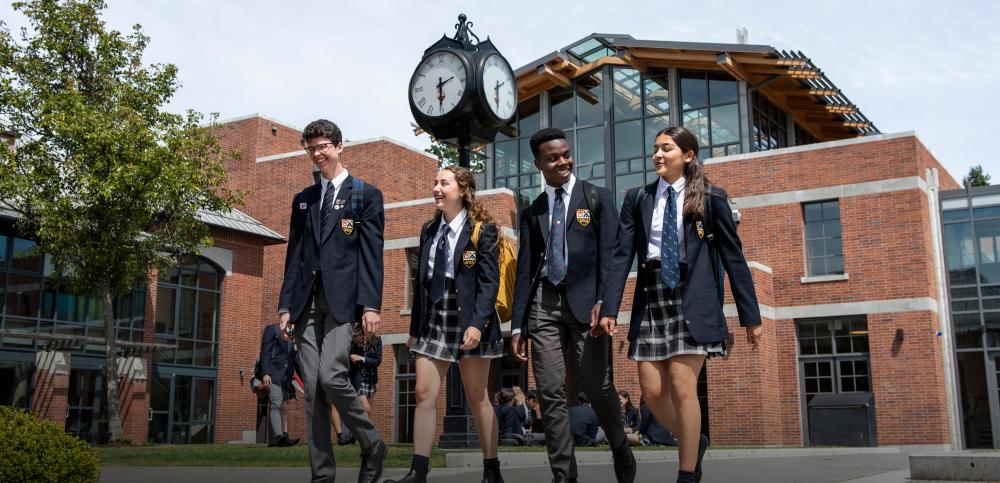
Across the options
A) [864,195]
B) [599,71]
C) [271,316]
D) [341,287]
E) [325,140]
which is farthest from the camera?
[271,316]

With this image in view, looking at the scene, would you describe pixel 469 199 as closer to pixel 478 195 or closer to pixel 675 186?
pixel 675 186

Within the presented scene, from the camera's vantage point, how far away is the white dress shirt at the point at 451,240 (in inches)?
249

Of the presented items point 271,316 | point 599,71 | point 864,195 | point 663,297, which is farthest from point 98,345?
point 663,297

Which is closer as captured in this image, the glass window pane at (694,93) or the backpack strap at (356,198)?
the backpack strap at (356,198)

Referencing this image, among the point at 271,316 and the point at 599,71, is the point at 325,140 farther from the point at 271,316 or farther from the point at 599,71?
the point at 271,316

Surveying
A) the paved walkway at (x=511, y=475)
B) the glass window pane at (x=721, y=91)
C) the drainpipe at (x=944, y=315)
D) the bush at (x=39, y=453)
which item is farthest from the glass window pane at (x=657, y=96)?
the bush at (x=39, y=453)

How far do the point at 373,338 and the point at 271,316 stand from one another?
Answer: 24445 millimetres

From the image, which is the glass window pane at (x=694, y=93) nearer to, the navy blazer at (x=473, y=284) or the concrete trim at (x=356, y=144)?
the concrete trim at (x=356, y=144)

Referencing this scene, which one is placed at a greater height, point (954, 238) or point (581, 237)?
point (954, 238)

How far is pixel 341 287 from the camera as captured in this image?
5.84 metres

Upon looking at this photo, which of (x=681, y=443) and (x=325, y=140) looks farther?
(x=325, y=140)

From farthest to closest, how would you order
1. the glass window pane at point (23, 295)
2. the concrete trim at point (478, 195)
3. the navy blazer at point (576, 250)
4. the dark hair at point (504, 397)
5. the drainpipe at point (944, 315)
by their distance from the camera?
the concrete trim at point (478, 195)
the glass window pane at point (23, 295)
the drainpipe at point (944, 315)
the dark hair at point (504, 397)
the navy blazer at point (576, 250)

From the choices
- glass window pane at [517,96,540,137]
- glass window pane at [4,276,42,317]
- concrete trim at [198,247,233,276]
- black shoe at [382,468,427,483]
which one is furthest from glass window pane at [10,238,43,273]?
black shoe at [382,468,427,483]

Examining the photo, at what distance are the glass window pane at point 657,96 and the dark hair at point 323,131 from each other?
26895mm
